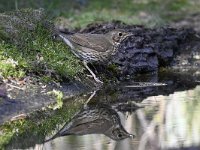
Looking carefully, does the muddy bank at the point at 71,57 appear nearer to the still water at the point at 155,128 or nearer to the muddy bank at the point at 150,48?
the muddy bank at the point at 150,48

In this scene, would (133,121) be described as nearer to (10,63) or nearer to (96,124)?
(96,124)

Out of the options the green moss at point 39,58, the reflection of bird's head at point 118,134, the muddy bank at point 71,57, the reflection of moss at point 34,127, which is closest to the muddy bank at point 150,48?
the muddy bank at point 71,57

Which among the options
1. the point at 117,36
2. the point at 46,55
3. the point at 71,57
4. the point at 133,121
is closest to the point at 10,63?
the point at 46,55

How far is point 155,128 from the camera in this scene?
837 centimetres

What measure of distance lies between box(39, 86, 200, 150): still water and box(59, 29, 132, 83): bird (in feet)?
3.70

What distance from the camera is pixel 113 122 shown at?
347 inches

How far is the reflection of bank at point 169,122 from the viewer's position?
300 inches

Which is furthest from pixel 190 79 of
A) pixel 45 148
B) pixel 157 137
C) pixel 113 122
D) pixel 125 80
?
pixel 45 148

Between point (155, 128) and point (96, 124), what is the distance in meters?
0.77

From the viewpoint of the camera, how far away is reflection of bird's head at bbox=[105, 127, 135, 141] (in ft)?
26.0

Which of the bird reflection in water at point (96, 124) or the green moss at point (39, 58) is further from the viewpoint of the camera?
the green moss at point (39, 58)

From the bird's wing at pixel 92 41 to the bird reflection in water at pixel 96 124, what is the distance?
133 centimetres

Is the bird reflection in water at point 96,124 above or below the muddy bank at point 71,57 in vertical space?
below

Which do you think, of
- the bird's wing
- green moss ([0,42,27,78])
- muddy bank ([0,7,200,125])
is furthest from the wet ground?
green moss ([0,42,27,78])
